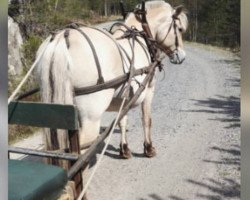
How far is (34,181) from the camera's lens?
109 centimetres

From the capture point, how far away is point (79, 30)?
2.61 meters

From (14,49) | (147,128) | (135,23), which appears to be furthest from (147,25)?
(14,49)

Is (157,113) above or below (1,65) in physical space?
below

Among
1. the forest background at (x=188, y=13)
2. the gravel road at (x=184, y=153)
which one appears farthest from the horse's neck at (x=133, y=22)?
the gravel road at (x=184, y=153)

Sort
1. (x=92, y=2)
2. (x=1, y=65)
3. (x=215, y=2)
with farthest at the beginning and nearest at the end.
Result: (x=92, y=2)
(x=215, y=2)
(x=1, y=65)

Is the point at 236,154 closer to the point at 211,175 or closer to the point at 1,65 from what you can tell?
the point at 211,175

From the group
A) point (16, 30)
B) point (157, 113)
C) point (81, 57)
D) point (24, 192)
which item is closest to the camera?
point (24, 192)

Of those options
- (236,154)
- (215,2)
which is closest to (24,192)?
(215,2)

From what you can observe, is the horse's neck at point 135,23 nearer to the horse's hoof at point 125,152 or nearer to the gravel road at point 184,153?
the gravel road at point 184,153

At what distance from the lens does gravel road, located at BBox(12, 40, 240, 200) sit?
10.0ft

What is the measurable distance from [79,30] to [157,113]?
127 inches

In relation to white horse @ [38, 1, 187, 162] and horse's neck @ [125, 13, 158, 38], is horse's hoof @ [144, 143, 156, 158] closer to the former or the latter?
white horse @ [38, 1, 187, 162]

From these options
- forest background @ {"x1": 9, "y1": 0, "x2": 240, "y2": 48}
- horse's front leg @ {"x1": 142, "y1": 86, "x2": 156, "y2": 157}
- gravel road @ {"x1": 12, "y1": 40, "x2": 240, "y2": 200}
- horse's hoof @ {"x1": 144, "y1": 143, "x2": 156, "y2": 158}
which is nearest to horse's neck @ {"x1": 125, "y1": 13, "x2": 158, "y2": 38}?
forest background @ {"x1": 9, "y1": 0, "x2": 240, "y2": 48}

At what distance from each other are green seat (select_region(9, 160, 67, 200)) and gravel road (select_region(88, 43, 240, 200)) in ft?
2.66
